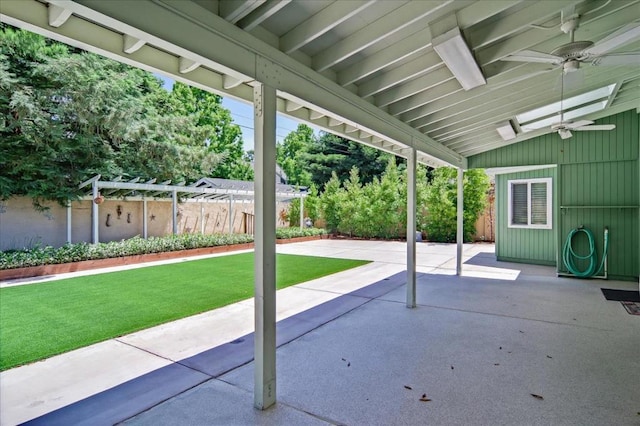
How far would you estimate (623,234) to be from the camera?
7.15 metres

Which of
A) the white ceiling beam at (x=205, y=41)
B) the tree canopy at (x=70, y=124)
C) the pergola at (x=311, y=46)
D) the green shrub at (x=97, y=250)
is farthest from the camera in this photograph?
the tree canopy at (x=70, y=124)

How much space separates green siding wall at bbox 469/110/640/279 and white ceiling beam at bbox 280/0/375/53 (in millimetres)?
7274

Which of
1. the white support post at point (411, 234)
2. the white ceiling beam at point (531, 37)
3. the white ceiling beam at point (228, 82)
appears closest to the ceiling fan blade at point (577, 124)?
the white ceiling beam at point (531, 37)

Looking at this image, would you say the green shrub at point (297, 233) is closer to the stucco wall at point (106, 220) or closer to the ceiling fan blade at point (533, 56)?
the stucco wall at point (106, 220)

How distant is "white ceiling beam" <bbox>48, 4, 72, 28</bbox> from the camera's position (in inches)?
68.7

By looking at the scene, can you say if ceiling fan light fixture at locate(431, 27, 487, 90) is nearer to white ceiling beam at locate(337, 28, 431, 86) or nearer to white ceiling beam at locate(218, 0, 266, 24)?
white ceiling beam at locate(337, 28, 431, 86)

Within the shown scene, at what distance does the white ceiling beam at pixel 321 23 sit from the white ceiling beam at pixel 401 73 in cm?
127

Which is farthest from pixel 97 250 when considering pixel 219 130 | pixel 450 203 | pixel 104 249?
pixel 219 130

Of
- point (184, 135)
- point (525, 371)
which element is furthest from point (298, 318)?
point (184, 135)

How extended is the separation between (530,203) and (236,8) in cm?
900

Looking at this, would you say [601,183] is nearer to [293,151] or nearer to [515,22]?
[515,22]

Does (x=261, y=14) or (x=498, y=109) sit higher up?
(x=498, y=109)

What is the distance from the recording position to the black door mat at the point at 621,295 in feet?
18.8

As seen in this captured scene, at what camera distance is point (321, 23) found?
8.06 feet
